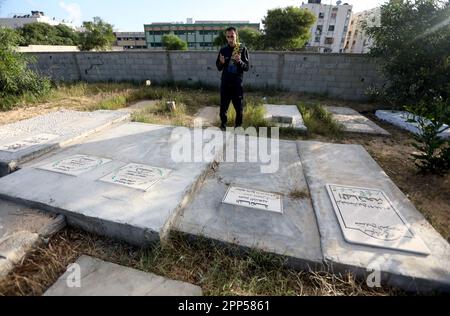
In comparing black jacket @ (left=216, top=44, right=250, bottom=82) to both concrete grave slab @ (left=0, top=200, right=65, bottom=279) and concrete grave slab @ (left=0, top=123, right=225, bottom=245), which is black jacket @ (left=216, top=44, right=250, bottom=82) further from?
concrete grave slab @ (left=0, top=200, right=65, bottom=279)

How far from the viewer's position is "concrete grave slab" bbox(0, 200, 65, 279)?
144 centimetres

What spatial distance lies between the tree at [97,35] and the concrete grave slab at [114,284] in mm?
29832

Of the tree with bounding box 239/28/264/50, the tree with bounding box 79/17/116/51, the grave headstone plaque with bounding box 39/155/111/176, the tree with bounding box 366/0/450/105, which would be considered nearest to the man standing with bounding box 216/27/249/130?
the grave headstone plaque with bounding box 39/155/111/176

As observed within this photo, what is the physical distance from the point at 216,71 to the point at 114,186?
685 centimetres

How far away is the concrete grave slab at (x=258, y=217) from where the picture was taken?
1.59 metres

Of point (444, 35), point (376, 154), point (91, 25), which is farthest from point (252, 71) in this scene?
point (91, 25)

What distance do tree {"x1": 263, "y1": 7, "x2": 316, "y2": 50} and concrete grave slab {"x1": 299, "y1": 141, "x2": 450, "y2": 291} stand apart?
23.6 m

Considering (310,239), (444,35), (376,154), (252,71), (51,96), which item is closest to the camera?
(310,239)

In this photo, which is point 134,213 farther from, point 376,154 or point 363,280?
point 376,154

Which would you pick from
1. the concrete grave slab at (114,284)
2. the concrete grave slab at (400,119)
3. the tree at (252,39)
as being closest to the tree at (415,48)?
the concrete grave slab at (400,119)

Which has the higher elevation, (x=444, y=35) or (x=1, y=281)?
(x=444, y=35)

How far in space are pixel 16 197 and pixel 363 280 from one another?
Result: 2667 millimetres

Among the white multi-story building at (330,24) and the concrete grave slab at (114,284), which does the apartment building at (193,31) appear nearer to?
the white multi-story building at (330,24)
